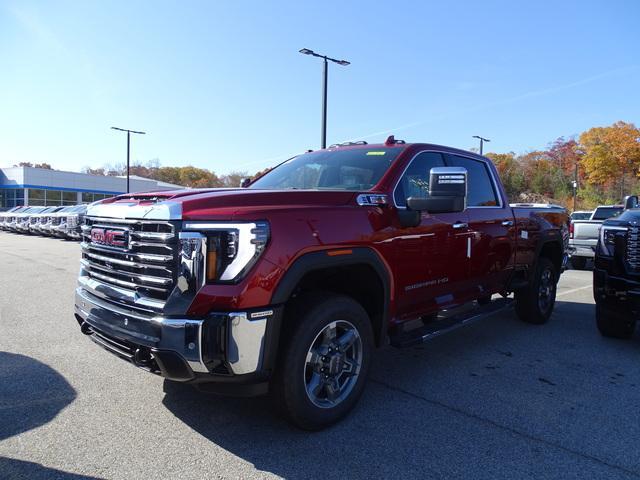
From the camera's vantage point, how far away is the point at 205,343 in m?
2.57

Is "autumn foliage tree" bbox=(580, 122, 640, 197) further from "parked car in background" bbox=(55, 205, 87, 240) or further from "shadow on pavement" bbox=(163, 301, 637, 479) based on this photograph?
"shadow on pavement" bbox=(163, 301, 637, 479)

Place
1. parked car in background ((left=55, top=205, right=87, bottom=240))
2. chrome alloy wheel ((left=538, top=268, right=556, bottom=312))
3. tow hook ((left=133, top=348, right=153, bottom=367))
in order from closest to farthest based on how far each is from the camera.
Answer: tow hook ((left=133, top=348, right=153, bottom=367)) < chrome alloy wheel ((left=538, top=268, right=556, bottom=312)) < parked car in background ((left=55, top=205, right=87, bottom=240))

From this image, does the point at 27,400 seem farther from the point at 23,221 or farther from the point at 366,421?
the point at 23,221

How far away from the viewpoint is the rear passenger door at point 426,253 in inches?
146

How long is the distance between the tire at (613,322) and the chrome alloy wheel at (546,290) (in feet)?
2.47

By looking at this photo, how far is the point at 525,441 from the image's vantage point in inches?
119

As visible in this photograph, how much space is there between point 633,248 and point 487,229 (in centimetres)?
163

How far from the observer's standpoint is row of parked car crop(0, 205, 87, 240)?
21250 mm

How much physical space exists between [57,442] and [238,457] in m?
1.13

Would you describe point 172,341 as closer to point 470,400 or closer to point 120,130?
point 470,400

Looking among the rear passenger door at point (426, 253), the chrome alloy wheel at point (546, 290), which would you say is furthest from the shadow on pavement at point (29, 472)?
the chrome alloy wheel at point (546, 290)

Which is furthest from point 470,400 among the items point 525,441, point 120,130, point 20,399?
point 120,130

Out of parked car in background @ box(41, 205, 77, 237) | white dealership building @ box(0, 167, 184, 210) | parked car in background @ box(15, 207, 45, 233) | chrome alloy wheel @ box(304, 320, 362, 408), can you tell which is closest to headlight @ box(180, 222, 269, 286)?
chrome alloy wheel @ box(304, 320, 362, 408)

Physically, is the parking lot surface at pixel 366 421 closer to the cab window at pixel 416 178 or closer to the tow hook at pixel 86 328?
the tow hook at pixel 86 328
